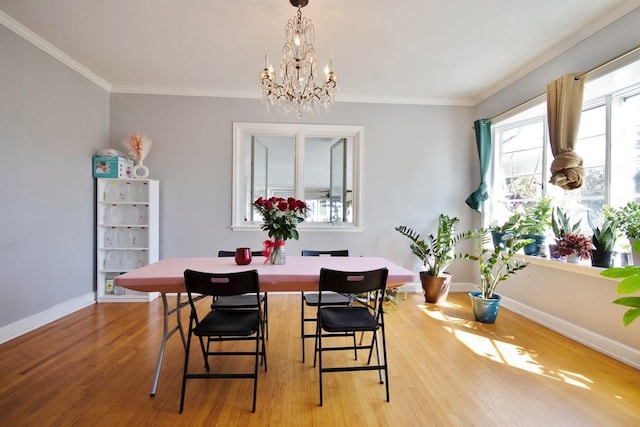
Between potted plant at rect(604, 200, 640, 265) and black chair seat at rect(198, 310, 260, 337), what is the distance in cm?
272

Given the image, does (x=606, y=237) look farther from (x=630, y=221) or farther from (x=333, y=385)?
(x=333, y=385)

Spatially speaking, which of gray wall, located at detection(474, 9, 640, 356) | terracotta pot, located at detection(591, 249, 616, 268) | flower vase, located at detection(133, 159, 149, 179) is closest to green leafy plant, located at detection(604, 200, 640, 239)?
terracotta pot, located at detection(591, 249, 616, 268)

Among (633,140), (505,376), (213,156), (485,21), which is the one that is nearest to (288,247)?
(213,156)

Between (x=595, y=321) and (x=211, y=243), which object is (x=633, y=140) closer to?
(x=595, y=321)

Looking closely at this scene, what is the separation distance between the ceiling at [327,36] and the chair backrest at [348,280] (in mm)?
2008

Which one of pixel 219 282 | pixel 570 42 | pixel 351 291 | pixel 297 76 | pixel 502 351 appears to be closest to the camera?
pixel 219 282

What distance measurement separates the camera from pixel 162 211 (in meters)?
4.19

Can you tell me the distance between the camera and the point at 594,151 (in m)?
2.99

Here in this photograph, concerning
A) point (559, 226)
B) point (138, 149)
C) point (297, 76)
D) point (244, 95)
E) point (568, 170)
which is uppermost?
point (244, 95)

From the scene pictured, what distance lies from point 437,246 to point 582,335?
63.1 inches

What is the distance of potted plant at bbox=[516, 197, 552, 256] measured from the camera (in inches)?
127

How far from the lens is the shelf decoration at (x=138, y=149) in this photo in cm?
394

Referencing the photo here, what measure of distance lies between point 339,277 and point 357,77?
2.78 m

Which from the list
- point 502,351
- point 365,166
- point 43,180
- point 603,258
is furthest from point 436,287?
point 43,180
